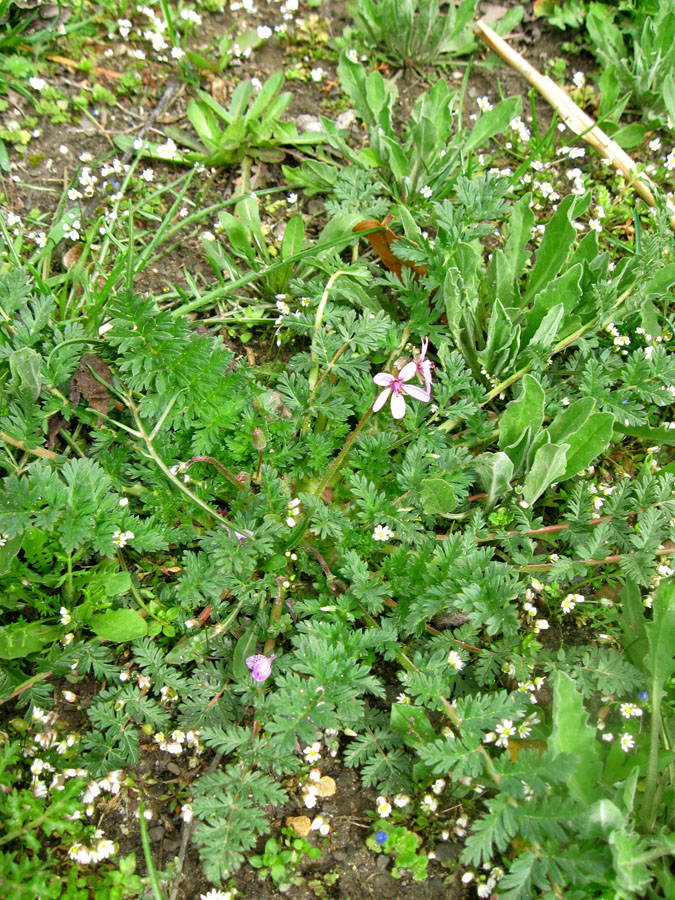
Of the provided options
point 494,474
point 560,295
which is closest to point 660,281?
point 560,295

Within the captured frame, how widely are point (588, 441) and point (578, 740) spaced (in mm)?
1014

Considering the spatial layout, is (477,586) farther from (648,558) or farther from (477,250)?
(477,250)

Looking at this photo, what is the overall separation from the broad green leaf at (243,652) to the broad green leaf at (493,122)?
2.44 metres

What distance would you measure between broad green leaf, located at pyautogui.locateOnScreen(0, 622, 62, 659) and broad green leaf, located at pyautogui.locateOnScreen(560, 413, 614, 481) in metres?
1.89

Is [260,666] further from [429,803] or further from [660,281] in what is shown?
[660,281]

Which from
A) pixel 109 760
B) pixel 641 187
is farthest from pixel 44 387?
pixel 641 187

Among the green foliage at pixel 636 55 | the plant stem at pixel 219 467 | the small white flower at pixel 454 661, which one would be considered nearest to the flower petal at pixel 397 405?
the plant stem at pixel 219 467

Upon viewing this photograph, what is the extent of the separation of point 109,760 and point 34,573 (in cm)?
65

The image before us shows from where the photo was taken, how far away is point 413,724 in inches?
86.5

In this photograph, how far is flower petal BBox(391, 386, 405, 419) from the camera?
7.77ft

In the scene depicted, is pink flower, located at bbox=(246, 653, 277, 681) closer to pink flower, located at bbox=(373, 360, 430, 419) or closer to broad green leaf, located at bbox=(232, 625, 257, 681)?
broad green leaf, located at bbox=(232, 625, 257, 681)

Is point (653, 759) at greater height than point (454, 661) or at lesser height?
lesser

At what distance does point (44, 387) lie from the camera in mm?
2584

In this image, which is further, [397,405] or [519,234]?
[519,234]
